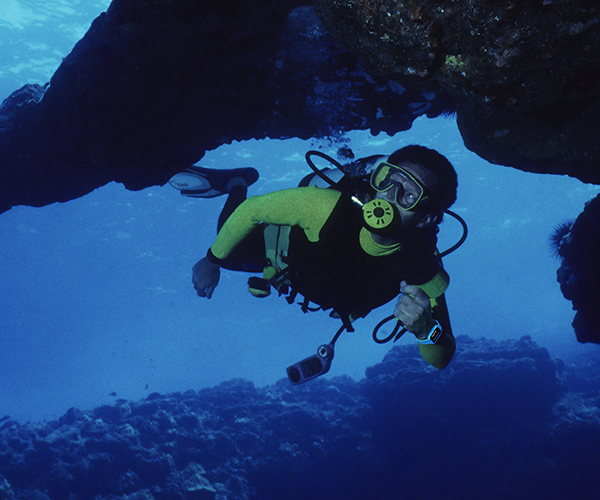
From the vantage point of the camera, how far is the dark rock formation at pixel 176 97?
468 cm

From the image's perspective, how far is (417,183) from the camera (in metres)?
3.00

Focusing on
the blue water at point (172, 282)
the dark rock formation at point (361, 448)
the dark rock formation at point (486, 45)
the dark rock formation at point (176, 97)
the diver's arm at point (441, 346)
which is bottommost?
the dark rock formation at point (361, 448)

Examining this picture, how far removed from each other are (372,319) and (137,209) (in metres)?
54.6

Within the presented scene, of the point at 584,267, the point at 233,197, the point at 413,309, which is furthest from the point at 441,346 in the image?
the point at 584,267

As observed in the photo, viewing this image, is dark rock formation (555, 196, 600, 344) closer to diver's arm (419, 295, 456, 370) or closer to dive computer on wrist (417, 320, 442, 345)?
diver's arm (419, 295, 456, 370)

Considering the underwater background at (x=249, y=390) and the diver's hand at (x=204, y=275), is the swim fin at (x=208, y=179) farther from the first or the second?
the underwater background at (x=249, y=390)

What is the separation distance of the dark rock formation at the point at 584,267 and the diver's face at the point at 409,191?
6.74 metres

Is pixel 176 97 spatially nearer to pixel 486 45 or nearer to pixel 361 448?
pixel 486 45

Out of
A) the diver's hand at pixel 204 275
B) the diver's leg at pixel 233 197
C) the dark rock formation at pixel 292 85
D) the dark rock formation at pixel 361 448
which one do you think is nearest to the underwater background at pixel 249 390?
the dark rock formation at pixel 361 448

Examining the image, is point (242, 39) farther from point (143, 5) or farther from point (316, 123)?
point (316, 123)

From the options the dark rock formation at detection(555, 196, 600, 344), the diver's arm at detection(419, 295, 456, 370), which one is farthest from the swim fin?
the dark rock formation at detection(555, 196, 600, 344)

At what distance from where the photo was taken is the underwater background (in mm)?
12211

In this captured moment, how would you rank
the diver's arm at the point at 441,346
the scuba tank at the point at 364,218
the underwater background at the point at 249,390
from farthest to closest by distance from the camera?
the underwater background at the point at 249,390, the diver's arm at the point at 441,346, the scuba tank at the point at 364,218

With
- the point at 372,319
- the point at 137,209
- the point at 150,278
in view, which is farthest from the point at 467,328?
the point at 137,209
